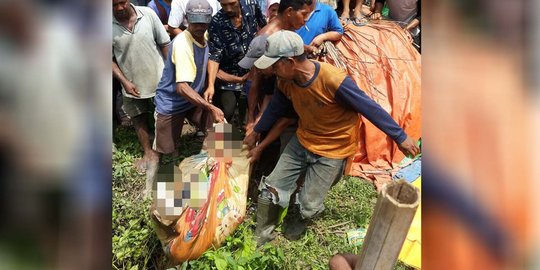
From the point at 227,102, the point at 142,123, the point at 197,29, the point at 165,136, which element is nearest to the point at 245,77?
the point at 227,102

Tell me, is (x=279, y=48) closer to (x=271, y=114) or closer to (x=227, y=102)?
(x=271, y=114)

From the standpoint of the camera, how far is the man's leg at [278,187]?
3.51 metres

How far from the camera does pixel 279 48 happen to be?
309cm

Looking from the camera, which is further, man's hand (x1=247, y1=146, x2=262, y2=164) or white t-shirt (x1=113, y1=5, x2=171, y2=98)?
man's hand (x1=247, y1=146, x2=262, y2=164)

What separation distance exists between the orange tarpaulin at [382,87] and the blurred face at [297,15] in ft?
1.53

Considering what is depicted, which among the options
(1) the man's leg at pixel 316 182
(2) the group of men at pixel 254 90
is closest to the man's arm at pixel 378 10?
(2) the group of men at pixel 254 90

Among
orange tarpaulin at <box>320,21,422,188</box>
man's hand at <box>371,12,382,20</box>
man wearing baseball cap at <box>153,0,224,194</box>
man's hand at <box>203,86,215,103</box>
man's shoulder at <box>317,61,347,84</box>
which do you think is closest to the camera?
man's shoulder at <box>317,61,347,84</box>

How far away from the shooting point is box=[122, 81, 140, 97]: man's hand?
343 cm

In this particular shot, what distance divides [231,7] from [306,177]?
122cm

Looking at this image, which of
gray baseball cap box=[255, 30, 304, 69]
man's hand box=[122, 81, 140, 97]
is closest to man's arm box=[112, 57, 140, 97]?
man's hand box=[122, 81, 140, 97]

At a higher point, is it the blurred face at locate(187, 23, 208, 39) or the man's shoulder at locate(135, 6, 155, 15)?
the man's shoulder at locate(135, 6, 155, 15)

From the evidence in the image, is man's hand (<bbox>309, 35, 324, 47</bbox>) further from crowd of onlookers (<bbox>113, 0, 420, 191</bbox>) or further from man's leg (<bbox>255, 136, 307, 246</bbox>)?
man's leg (<bbox>255, 136, 307, 246</bbox>)

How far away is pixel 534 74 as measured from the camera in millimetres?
1892

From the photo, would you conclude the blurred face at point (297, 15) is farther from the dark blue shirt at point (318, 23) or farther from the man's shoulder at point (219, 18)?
the man's shoulder at point (219, 18)
